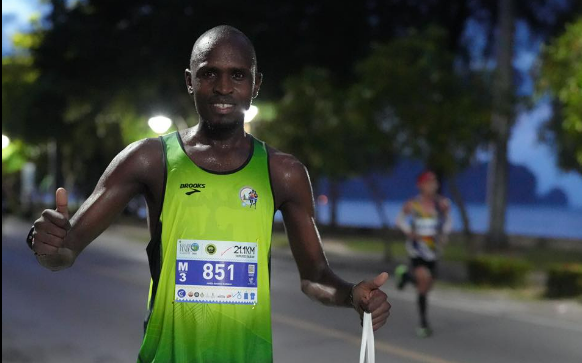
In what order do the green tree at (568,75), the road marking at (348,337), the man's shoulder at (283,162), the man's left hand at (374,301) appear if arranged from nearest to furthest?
1. the man's left hand at (374,301)
2. the man's shoulder at (283,162)
3. the road marking at (348,337)
4. the green tree at (568,75)

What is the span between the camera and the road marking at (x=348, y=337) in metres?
8.91

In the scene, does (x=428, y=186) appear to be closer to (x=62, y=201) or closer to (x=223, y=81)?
(x=223, y=81)

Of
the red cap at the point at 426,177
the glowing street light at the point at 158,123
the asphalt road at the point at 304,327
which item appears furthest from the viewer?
the glowing street light at the point at 158,123

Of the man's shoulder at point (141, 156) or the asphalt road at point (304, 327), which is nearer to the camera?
the man's shoulder at point (141, 156)

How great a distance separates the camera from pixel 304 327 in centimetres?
1084

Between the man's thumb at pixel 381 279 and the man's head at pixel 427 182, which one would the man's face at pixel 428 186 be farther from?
the man's thumb at pixel 381 279

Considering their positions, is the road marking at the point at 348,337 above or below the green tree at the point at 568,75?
below

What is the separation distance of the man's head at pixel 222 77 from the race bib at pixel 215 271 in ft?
1.27

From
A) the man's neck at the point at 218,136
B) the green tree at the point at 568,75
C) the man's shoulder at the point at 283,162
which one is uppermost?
the green tree at the point at 568,75

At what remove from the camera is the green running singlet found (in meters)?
2.71

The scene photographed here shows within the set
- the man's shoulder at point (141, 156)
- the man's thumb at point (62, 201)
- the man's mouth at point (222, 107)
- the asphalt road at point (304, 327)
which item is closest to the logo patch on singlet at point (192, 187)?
the man's shoulder at point (141, 156)

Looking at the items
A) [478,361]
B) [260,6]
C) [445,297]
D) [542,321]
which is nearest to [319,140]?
Answer: [260,6]

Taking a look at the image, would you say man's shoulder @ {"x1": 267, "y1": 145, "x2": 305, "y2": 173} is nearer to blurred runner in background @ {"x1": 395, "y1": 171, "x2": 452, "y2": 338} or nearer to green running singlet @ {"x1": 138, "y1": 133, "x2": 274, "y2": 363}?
green running singlet @ {"x1": 138, "y1": 133, "x2": 274, "y2": 363}

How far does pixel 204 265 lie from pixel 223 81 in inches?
22.8
